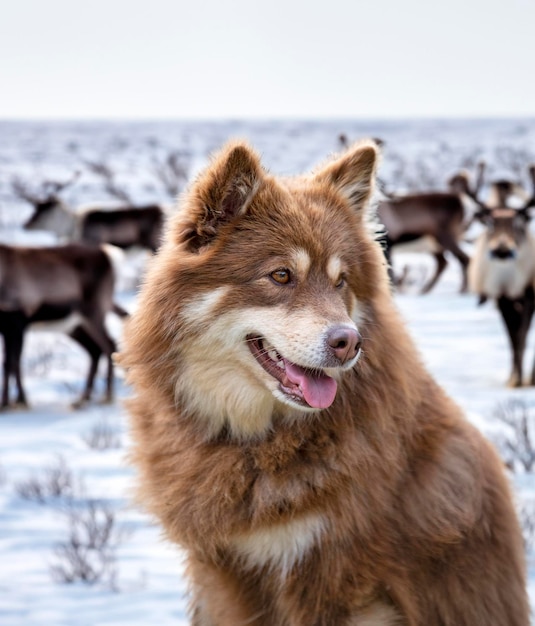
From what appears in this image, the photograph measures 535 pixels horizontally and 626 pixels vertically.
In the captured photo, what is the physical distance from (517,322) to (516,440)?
3.44 metres

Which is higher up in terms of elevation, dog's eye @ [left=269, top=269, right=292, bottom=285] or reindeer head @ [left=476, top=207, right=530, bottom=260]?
dog's eye @ [left=269, top=269, right=292, bottom=285]

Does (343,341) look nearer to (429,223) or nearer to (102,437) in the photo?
(102,437)

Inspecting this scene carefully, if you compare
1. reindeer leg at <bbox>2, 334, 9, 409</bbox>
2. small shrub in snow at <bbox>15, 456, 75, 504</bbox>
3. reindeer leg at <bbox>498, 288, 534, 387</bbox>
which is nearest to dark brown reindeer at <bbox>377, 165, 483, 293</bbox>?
reindeer leg at <bbox>498, 288, 534, 387</bbox>

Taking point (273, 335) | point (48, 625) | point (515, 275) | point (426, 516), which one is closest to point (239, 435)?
point (273, 335)

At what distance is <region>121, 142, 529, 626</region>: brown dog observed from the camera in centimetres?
320

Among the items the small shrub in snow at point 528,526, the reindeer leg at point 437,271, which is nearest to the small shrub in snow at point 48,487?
the small shrub in snow at point 528,526

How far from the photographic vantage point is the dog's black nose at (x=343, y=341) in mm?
Answer: 3002

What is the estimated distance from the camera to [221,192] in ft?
10.6

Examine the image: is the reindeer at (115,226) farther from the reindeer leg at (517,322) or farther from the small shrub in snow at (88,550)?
the small shrub in snow at (88,550)

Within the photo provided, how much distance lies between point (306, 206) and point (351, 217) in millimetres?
190

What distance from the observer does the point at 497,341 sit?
1234cm

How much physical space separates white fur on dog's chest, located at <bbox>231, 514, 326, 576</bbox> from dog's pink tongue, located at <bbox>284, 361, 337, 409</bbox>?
0.39m

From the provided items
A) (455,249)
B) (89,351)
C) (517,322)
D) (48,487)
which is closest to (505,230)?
(517,322)

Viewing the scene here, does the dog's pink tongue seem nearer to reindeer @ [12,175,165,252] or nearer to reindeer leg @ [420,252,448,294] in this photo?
reindeer leg @ [420,252,448,294]
